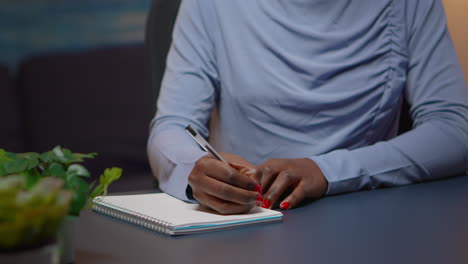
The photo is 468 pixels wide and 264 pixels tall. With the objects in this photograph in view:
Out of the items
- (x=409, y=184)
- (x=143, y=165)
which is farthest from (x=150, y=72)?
(x=143, y=165)

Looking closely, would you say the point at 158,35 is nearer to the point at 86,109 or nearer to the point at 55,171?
the point at 55,171

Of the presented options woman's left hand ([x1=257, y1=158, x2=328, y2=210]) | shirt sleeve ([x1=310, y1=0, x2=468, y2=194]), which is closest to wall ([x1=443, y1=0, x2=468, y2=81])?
shirt sleeve ([x1=310, y1=0, x2=468, y2=194])

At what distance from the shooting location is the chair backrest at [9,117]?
265 cm

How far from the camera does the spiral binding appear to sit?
67 cm

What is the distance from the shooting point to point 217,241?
630 mm

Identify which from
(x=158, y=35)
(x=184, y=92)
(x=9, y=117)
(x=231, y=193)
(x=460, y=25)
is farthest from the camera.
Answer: (x=9, y=117)

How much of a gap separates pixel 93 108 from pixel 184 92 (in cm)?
163

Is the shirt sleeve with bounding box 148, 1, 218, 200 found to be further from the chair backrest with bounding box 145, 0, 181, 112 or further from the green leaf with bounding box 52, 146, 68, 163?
the green leaf with bounding box 52, 146, 68, 163

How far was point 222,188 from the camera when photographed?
0.75 m

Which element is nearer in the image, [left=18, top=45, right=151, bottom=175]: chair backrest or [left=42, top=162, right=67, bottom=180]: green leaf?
[left=42, top=162, right=67, bottom=180]: green leaf

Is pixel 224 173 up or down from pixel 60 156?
down

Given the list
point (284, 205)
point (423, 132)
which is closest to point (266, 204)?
point (284, 205)

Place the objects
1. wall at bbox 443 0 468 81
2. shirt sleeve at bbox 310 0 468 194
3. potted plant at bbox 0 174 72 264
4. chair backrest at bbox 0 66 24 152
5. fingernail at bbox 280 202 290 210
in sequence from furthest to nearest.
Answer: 1. chair backrest at bbox 0 66 24 152
2. wall at bbox 443 0 468 81
3. shirt sleeve at bbox 310 0 468 194
4. fingernail at bbox 280 202 290 210
5. potted plant at bbox 0 174 72 264

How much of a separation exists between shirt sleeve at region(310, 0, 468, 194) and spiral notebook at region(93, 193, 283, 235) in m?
0.27
